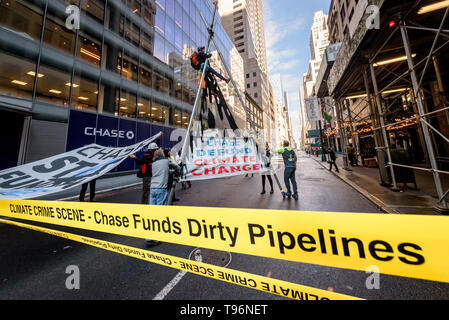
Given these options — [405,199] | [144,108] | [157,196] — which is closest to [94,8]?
[144,108]

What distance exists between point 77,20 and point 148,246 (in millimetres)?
17573

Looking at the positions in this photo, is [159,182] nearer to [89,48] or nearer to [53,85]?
[53,85]

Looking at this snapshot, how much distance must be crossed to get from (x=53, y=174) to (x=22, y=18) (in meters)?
13.1

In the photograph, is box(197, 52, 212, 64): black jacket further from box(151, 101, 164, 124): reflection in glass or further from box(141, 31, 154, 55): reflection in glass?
box(141, 31, 154, 55): reflection in glass

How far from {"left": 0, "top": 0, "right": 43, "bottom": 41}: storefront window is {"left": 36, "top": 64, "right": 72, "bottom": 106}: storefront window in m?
1.85

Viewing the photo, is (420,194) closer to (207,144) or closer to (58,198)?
(207,144)

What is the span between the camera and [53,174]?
4.01 metres

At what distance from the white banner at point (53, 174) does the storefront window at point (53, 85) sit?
9256mm

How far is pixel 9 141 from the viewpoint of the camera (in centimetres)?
942

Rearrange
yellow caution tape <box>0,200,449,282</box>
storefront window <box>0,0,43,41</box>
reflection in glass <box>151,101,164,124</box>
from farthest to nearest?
reflection in glass <box>151,101,164,124</box>
storefront window <box>0,0,43,41</box>
yellow caution tape <box>0,200,449,282</box>

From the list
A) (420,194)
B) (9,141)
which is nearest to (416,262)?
(420,194)

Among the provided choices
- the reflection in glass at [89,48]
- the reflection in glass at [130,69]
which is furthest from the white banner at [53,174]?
the reflection in glass at [130,69]

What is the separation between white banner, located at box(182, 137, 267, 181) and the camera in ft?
20.0

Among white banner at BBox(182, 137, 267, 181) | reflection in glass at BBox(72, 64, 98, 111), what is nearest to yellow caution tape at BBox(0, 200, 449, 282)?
white banner at BBox(182, 137, 267, 181)
